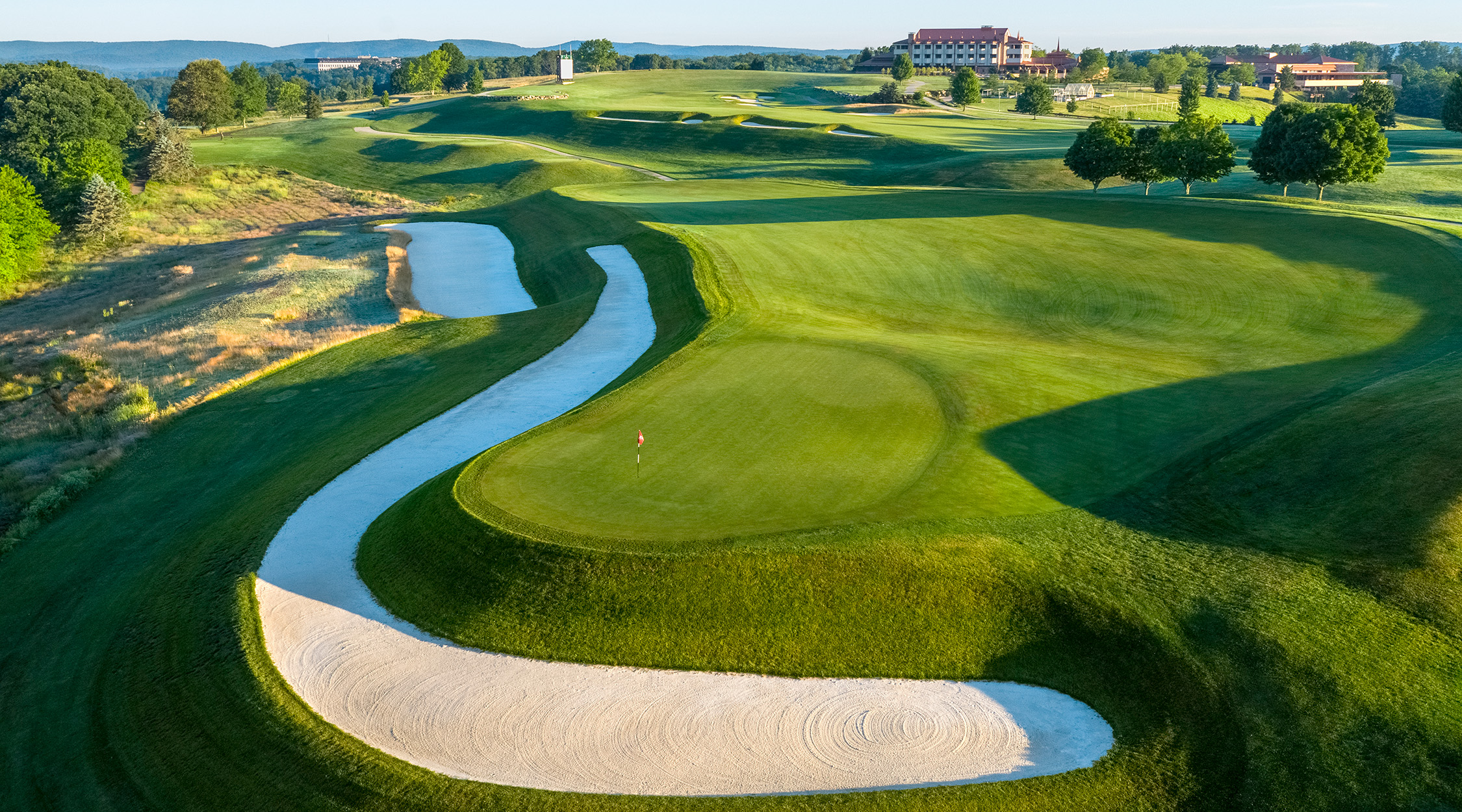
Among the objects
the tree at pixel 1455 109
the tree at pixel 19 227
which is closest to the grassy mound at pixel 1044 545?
the tree at pixel 19 227

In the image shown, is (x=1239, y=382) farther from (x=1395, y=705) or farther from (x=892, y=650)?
(x=892, y=650)

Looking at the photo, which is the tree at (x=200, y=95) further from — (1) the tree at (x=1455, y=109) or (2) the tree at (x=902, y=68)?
(1) the tree at (x=1455, y=109)

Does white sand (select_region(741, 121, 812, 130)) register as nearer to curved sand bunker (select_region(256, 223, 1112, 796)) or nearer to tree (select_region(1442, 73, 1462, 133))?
tree (select_region(1442, 73, 1462, 133))

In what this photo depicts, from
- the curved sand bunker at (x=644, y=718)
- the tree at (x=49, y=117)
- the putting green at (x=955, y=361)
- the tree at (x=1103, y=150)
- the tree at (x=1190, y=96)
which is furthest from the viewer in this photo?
the tree at (x=1190, y=96)

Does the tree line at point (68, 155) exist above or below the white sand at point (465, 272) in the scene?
above

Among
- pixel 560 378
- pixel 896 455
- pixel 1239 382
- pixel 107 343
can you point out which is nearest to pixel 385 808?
pixel 896 455

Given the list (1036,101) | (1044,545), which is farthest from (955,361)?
(1036,101)

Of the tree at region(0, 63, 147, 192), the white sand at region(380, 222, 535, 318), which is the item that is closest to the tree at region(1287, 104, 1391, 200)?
the white sand at region(380, 222, 535, 318)
